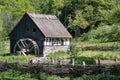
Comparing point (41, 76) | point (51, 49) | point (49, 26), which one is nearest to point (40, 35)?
point (49, 26)

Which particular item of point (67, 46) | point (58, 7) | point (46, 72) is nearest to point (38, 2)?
point (58, 7)

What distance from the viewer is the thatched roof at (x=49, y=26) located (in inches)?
2253

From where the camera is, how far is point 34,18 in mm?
58344

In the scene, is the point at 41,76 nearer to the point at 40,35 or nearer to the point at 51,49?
the point at 40,35

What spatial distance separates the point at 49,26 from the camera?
→ 58.4m

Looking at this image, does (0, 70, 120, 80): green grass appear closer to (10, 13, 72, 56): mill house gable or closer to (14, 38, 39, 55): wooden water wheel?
(14, 38, 39, 55): wooden water wheel

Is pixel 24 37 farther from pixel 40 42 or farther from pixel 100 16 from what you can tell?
pixel 100 16

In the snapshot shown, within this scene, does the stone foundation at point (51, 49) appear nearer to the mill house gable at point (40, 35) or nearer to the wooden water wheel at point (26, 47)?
the mill house gable at point (40, 35)

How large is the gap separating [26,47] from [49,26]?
451 cm

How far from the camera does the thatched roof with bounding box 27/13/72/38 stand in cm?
5722

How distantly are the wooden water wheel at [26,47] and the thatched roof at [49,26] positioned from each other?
2.38m

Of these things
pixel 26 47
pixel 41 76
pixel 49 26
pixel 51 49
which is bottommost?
pixel 41 76

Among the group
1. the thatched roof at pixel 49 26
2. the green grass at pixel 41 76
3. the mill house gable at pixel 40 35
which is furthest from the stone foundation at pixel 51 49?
the green grass at pixel 41 76

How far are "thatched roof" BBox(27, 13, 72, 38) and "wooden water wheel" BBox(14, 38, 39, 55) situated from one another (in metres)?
2.38
